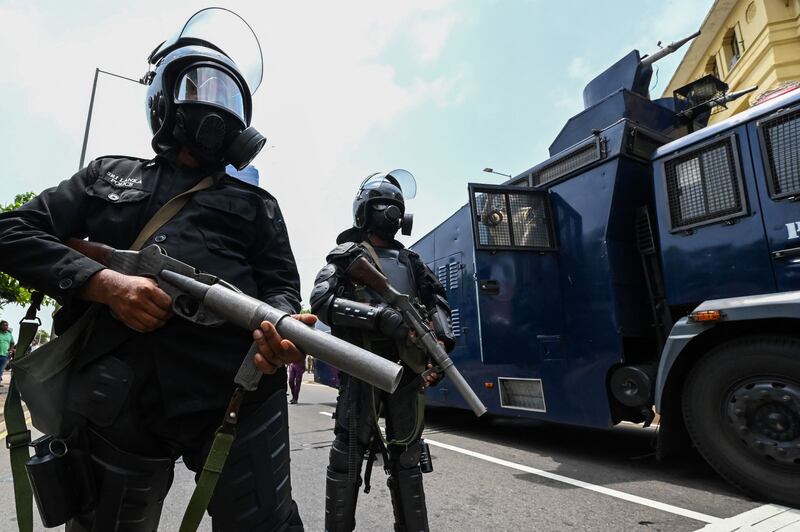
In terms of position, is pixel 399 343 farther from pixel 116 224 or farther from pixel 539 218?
pixel 539 218

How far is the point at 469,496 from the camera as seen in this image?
10.5 feet

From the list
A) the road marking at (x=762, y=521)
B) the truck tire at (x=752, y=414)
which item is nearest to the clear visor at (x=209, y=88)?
the road marking at (x=762, y=521)

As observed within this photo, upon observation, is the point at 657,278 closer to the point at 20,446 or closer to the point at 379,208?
the point at 379,208

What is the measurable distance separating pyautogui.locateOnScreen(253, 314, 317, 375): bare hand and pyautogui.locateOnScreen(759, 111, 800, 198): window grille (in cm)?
349

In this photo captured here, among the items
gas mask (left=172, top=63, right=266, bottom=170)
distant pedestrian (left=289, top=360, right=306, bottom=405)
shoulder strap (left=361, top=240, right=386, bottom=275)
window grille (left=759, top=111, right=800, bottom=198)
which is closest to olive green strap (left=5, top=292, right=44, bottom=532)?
gas mask (left=172, top=63, right=266, bottom=170)

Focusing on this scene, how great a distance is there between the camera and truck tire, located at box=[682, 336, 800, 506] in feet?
9.18

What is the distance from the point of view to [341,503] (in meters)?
2.23

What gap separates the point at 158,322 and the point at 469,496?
2.73 meters

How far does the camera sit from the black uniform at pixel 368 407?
224 centimetres

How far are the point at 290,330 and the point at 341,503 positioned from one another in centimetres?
143

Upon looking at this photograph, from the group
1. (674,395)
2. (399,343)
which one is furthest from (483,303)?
(399,343)

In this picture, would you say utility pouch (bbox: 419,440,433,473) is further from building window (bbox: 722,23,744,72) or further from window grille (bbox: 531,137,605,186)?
building window (bbox: 722,23,744,72)

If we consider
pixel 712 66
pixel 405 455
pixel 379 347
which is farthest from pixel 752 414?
pixel 712 66

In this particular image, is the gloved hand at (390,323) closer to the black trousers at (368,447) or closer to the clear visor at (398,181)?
the black trousers at (368,447)
